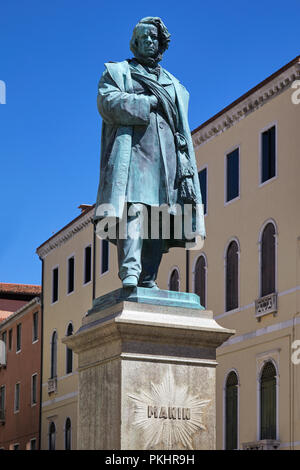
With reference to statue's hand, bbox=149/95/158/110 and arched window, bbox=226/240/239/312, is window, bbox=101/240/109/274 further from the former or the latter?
statue's hand, bbox=149/95/158/110

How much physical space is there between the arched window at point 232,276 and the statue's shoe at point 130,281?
68.9 feet

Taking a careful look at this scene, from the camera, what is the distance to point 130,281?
8.56 m

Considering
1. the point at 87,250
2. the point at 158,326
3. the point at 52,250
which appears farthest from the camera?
the point at 52,250

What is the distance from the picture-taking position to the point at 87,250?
41062mm

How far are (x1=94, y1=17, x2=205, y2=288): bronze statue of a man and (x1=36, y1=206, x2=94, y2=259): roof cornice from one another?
1214 inches

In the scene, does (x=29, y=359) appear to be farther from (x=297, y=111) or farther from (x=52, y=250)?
(x=297, y=111)

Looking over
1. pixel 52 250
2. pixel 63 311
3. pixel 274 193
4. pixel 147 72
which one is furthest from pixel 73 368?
pixel 147 72

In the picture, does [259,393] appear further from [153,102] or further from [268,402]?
[153,102]

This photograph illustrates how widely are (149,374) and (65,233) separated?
35535 millimetres

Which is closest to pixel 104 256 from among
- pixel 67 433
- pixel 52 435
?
pixel 67 433

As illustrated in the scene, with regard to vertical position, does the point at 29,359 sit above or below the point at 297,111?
below

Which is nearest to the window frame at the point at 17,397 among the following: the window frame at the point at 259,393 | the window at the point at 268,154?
the window frame at the point at 259,393
